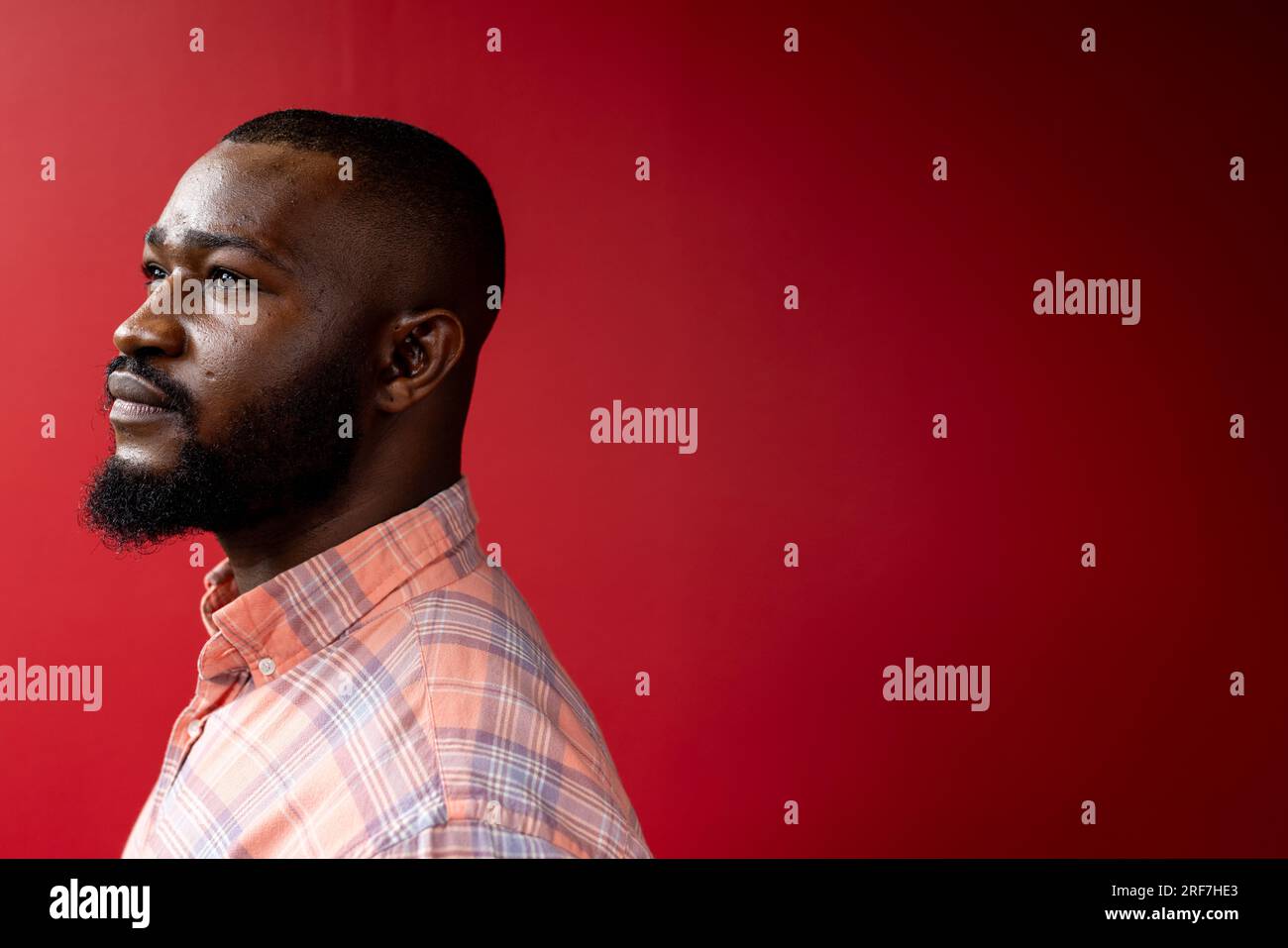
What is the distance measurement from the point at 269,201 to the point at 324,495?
11.9 inches

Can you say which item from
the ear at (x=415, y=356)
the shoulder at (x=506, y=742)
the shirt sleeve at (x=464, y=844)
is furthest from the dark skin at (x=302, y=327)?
the shirt sleeve at (x=464, y=844)

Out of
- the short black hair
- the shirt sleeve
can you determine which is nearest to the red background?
the short black hair

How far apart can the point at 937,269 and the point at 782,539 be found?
75cm

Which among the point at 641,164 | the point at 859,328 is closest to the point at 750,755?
the point at 859,328

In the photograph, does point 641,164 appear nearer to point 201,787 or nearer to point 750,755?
point 750,755

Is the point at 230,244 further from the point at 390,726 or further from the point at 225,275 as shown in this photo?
the point at 390,726

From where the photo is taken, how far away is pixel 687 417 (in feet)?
9.43

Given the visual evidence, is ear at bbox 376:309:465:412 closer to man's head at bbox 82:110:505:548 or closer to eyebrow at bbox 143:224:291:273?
man's head at bbox 82:110:505:548

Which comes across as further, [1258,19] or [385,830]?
[1258,19]

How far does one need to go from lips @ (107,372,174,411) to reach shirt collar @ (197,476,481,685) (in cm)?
21

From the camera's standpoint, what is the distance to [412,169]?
130 cm

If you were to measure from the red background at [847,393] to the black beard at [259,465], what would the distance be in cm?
159

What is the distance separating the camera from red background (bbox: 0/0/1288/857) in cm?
285

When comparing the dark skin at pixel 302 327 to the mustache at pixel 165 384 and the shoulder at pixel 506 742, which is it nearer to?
the mustache at pixel 165 384
